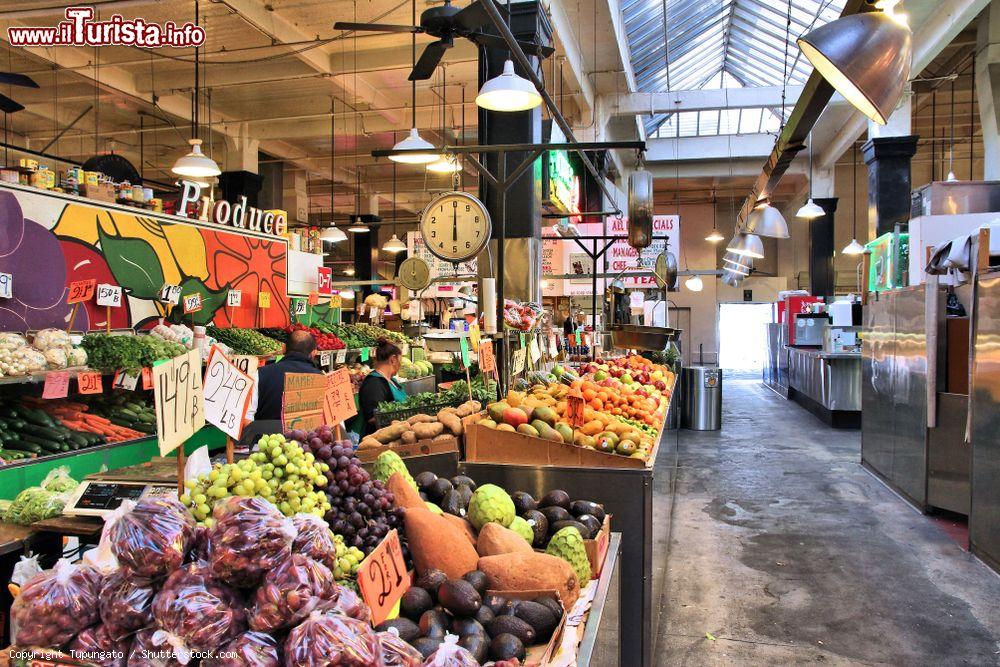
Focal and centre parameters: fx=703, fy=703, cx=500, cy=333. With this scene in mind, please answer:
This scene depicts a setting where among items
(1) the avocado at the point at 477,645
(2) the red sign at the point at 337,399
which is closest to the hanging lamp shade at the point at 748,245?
(2) the red sign at the point at 337,399

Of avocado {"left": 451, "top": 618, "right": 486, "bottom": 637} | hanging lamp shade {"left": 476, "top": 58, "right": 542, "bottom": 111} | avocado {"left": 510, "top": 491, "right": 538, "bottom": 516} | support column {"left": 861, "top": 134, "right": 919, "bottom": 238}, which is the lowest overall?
avocado {"left": 451, "top": 618, "right": 486, "bottom": 637}

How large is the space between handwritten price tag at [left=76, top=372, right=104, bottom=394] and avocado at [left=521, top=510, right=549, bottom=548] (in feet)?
11.8

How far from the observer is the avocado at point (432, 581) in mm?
1833

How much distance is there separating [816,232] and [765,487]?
14558 mm

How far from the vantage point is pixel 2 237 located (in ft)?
16.3

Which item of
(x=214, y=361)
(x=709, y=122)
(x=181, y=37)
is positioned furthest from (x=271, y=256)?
(x=709, y=122)

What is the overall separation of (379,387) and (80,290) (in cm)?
261

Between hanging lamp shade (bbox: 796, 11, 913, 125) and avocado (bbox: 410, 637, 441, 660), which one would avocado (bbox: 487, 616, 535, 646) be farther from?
hanging lamp shade (bbox: 796, 11, 913, 125)

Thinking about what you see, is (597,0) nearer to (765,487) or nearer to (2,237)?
(765,487)

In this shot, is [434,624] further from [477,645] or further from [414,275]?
[414,275]

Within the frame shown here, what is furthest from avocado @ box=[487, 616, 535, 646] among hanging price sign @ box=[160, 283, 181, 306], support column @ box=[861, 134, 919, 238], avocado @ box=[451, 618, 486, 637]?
support column @ box=[861, 134, 919, 238]

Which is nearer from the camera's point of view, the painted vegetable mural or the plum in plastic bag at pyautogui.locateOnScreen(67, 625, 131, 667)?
the plum in plastic bag at pyautogui.locateOnScreen(67, 625, 131, 667)

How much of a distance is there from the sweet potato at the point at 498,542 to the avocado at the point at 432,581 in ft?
0.90

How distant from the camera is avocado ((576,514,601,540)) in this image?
95.1 inches
